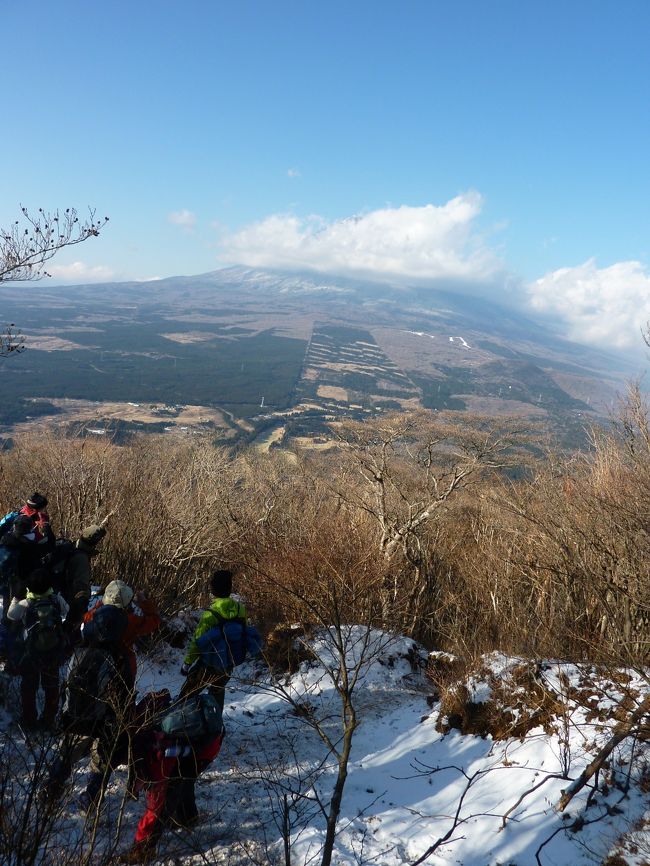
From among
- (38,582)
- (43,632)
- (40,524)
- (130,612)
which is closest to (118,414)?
(40,524)

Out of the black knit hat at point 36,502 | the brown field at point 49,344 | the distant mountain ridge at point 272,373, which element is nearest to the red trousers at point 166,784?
the black knit hat at point 36,502

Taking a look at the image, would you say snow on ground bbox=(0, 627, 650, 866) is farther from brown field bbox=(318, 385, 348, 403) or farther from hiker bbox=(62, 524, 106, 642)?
brown field bbox=(318, 385, 348, 403)

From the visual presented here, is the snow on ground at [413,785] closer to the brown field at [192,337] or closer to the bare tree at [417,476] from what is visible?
the bare tree at [417,476]

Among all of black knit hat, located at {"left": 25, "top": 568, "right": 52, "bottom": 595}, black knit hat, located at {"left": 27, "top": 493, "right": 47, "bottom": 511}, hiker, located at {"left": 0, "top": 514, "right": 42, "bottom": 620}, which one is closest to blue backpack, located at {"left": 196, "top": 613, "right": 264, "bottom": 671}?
black knit hat, located at {"left": 25, "top": 568, "right": 52, "bottom": 595}

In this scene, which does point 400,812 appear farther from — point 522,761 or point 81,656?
point 81,656

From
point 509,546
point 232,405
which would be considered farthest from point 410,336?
point 509,546

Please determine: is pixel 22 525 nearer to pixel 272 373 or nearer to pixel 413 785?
pixel 413 785
